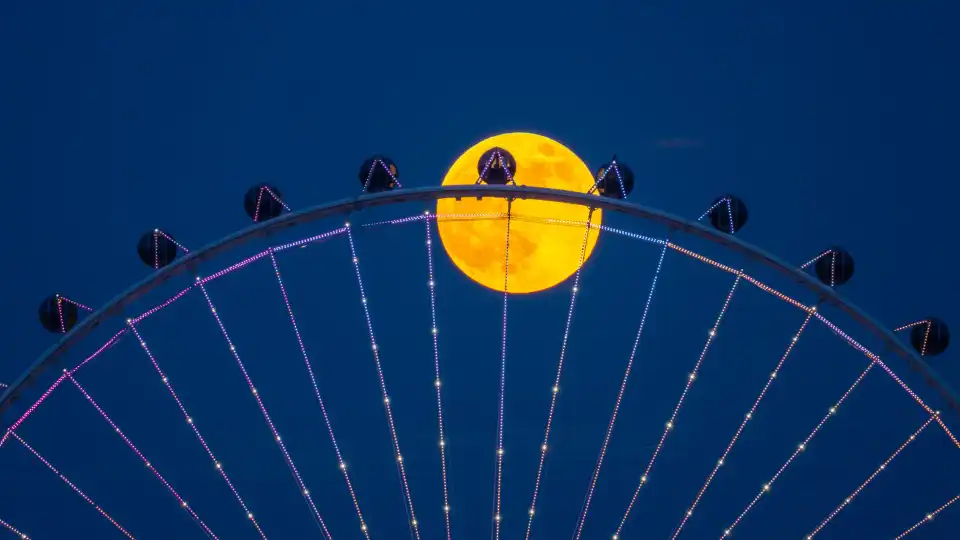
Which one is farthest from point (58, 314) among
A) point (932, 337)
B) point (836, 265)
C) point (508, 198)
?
point (932, 337)

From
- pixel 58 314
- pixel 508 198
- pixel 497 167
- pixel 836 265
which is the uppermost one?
pixel 836 265

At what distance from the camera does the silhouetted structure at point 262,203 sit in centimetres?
1141

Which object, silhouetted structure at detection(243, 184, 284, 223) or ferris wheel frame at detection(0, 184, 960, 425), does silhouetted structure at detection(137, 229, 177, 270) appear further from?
silhouetted structure at detection(243, 184, 284, 223)

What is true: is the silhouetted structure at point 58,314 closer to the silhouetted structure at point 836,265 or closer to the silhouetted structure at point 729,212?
the silhouetted structure at point 729,212

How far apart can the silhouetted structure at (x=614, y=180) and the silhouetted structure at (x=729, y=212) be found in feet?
2.71

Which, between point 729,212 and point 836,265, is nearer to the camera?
point 729,212

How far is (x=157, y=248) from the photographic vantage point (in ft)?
38.0

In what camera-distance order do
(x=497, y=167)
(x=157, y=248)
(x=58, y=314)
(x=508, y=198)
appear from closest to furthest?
1. (x=497, y=167)
2. (x=508, y=198)
3. (x=157, y=248)
4. (x=58, y=314)

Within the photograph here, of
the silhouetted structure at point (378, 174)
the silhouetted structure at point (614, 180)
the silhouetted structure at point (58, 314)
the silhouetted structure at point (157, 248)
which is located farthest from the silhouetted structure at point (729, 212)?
the silhouetted structure at point (58, 314)

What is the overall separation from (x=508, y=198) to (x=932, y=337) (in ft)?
13.7

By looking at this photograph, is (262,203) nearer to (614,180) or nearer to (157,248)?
(157,248)

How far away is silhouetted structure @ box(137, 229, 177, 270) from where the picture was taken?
37.9 ft

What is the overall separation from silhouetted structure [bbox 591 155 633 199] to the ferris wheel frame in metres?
0.12

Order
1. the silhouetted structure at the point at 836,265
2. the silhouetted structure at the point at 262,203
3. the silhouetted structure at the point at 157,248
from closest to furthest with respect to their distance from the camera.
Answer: the silhouetted structure at the point at 836,265 → the silhouetted structure at the point at 262,203 → the silhouetted structure at the point at 157,248
